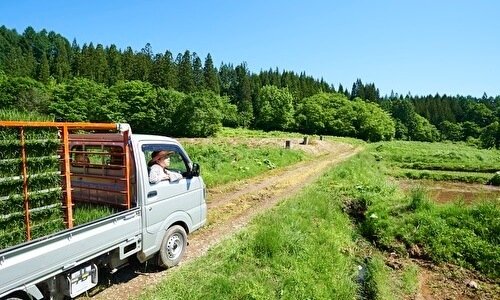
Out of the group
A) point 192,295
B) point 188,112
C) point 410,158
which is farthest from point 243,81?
point 192,295

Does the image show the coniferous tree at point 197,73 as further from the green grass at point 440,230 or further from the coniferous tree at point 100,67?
the green grass at point 440,230

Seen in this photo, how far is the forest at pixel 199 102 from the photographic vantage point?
6669cm

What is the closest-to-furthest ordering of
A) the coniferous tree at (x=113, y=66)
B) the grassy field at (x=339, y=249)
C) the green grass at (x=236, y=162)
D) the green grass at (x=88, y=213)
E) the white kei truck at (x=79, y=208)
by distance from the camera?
the white kei truck at (x=79, y=208) → the green grass at (x=88, y=213) → the grassy field at (x=339, y=249) → the green grass at (x=236, y=162) → the coniferous tree at (x=113, y=66)

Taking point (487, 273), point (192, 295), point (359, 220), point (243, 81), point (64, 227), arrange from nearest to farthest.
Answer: point (64, 227)
point (192, 295)
point (487, 273)
point (359, 220)
point (243, 81)

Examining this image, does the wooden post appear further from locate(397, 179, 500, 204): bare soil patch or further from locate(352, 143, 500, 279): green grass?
locate(397, 179, 500, 204): bare soil patch

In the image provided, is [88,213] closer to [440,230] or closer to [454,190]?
[440,230]

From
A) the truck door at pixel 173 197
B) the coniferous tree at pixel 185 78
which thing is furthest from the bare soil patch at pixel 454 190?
the coniferous tree at pixel 185 78

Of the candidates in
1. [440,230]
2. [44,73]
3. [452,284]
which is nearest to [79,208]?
[452,284]

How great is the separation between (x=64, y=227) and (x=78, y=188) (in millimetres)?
1883

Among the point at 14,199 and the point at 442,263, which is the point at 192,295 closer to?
the point at 14,199

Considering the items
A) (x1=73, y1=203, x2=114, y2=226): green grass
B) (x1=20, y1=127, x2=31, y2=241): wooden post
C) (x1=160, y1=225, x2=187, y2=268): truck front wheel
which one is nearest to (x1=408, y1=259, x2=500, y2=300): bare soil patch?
(x1=160, y1=225, x2=187, y2=268): truck front wheel

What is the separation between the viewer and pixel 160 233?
6.58m

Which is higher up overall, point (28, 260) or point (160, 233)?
point (28, 260)

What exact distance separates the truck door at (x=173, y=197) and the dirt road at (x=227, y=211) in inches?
40.7
